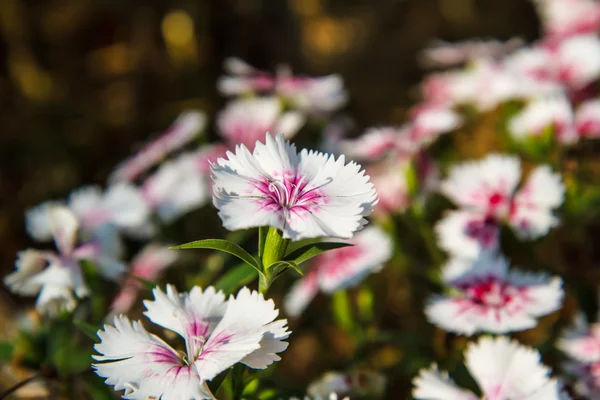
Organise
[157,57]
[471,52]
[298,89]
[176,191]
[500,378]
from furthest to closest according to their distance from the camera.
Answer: [157,57]
[471,52]
[298,89]
[176,191]
[500,378]

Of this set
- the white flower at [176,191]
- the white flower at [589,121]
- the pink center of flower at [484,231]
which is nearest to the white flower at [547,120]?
the white flower at [589,121]

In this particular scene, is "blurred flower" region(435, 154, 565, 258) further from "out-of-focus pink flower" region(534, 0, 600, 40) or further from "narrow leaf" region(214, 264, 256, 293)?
"out-of-focus pink flower" region(534, 0, 600, 40)

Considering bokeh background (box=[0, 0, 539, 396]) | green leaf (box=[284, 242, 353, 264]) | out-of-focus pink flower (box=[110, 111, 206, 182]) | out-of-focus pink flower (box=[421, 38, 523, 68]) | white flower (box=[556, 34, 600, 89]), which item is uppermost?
bokeh background (box=[0, 0, 539, 396])

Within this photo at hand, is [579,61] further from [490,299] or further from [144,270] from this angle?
[144,270]

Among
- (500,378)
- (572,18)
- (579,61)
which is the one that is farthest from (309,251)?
(572,18)

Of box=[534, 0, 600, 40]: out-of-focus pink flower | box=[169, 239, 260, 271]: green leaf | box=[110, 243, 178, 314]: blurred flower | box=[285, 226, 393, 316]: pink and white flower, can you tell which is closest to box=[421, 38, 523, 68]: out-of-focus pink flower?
box=[534, 0, 600, 40]: out-of-focus pink flower

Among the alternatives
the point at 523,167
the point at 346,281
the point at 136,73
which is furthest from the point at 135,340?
the point at 136,73

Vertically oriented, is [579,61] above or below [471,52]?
below
